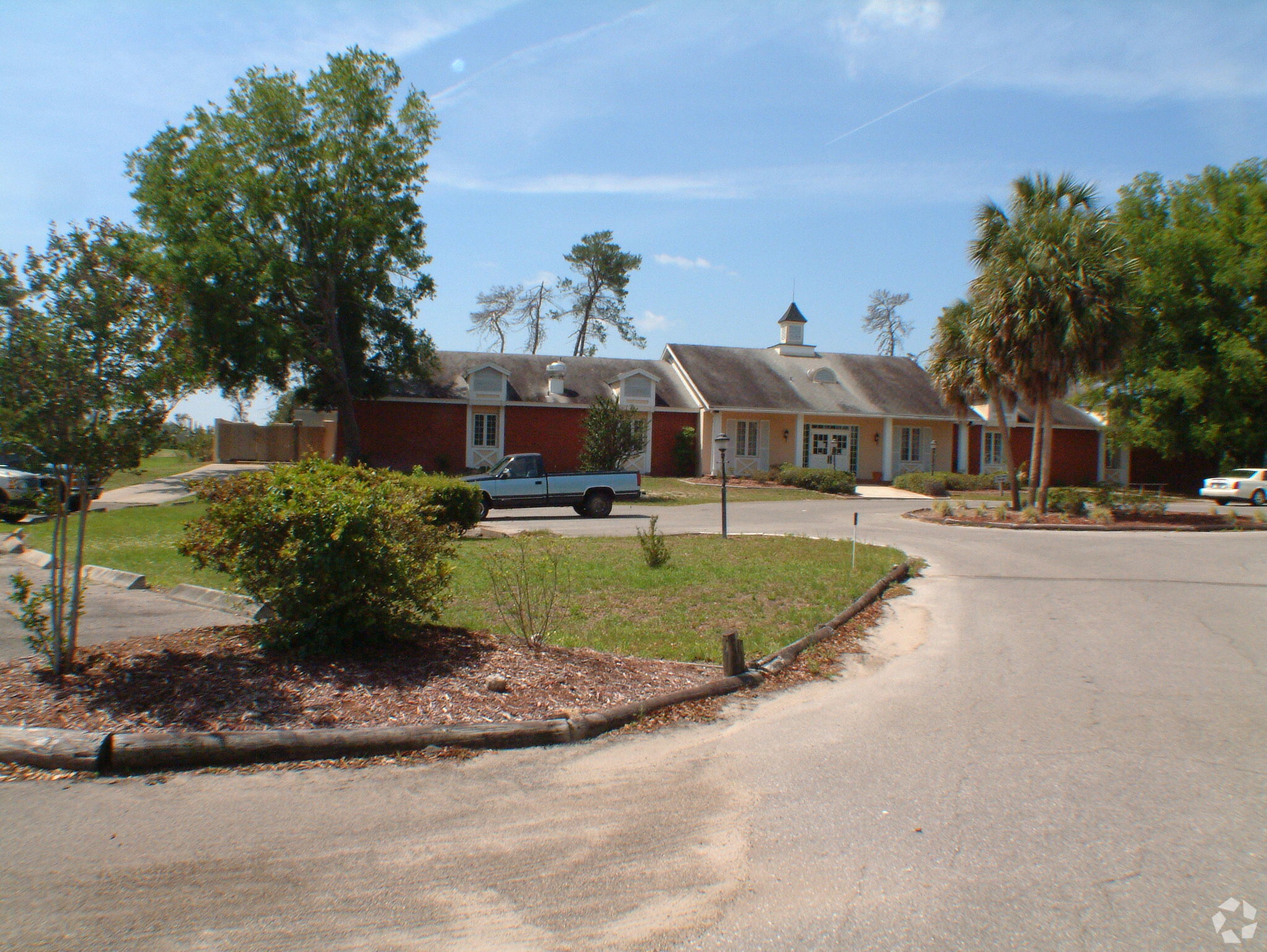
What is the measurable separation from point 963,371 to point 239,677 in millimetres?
23796

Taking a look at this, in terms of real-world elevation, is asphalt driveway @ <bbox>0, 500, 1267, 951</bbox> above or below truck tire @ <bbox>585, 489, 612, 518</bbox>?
below

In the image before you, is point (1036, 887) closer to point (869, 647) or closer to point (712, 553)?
point (869, 647)

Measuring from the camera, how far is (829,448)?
39.8 metres

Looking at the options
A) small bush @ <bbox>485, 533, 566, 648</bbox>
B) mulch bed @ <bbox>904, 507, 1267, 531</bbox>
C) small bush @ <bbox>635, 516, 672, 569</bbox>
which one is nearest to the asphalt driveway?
small bush @ <bbox>485, 533, 566, 648</bbox>

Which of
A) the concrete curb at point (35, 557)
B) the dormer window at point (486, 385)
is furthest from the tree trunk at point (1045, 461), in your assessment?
the concrete curb at point (35, 557)

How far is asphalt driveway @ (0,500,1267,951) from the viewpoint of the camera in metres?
3.54

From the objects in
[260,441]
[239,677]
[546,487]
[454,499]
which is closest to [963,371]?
[546,487]

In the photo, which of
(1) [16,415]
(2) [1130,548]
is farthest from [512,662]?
(2) [1130,548]

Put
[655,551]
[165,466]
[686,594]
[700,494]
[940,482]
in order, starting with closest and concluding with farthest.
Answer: [686,594]
[655,551]
[700,494]
[940,482]
[165,466]

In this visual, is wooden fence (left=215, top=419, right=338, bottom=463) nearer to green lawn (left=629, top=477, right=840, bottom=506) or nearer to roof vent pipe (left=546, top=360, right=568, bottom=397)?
roof vent pipe (left=546, top=360, right=568, bottom=397)

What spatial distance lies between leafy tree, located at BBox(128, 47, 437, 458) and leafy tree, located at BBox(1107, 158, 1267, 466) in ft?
92.3

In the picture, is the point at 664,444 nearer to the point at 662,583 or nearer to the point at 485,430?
the point at 485,430

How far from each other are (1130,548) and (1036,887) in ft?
51.9

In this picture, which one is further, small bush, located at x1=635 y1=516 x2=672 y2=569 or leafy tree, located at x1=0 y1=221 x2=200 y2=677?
small bush, located at x1=635 y1=516 x2=672 y2=569
